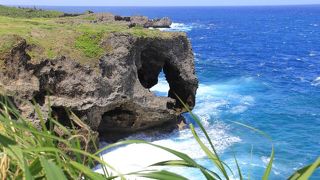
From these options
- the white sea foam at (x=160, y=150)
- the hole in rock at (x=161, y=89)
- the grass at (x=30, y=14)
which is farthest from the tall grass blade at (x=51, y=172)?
the grass at (x=30, y=14)

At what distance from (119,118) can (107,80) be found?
8.23 feet

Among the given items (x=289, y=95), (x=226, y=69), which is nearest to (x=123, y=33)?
(x=289, y=95)

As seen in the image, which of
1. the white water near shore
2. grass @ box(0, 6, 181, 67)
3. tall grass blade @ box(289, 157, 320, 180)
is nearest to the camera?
tall grass blade @ box(289, 157, 320, 180)

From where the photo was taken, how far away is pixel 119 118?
78.0ft

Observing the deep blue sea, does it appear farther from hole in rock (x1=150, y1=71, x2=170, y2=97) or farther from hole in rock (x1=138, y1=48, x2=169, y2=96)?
hole in rock (x1=138, y1=48, x2=169, y2=96)

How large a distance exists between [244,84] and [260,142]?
17406mm

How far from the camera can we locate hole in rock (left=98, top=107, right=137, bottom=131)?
2372 centimetres

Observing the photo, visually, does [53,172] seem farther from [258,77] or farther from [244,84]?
[258,77]

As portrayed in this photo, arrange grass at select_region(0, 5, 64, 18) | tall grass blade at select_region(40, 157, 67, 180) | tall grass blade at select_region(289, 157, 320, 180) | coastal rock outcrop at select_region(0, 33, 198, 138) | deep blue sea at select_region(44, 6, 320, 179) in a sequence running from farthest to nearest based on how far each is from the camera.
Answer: grass at select_region(0, 5, 64, 18)
deep blue sea at select_region(44, 6, 320, 179)
coastal rock outcrop at select_region(0, 33, 198, 138)
tall grass blade at select_region(289, 157, 320, 180)
tall grass blade at select_region(40, 157, 67, 180)

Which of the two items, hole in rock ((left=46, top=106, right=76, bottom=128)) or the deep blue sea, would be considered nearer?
hole in rock ((left=46, top=106, right=76, bottom=128))

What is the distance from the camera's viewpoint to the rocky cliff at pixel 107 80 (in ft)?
63.7

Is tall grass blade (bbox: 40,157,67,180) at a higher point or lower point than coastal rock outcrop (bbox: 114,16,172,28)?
higher

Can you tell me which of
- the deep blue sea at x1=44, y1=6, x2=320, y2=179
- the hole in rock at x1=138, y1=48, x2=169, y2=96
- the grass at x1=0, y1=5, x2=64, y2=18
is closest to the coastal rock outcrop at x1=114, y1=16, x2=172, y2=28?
the grass at x1=0, y1=5, x2=64, y2=18

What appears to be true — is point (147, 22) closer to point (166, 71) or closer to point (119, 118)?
point (166, 71)
